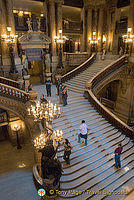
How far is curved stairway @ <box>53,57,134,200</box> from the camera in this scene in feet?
21.4

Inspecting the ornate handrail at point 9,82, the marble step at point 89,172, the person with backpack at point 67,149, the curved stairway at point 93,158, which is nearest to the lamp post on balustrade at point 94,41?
the curved stairway at point 93,158

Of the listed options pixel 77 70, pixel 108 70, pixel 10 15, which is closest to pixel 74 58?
pixel 77 70

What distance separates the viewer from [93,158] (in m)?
7.74

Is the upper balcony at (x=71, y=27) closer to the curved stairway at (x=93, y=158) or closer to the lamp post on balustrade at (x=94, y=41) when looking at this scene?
the lamp post on balustrade at (x=94, y=41)

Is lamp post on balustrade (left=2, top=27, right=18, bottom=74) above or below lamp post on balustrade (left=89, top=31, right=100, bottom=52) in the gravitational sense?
below

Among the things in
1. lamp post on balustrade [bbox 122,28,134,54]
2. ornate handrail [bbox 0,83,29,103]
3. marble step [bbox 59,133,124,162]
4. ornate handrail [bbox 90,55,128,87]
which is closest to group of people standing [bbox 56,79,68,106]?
ornate handrail [bbox 0,83,29,103]

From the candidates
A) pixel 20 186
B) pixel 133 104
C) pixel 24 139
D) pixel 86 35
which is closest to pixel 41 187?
pixel 20 186

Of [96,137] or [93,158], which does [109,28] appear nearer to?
[96,137]

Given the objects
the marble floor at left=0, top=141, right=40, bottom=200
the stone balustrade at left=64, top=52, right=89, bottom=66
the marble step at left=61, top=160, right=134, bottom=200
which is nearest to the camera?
the marble step at left=61, top=160, right=134, bottom=200

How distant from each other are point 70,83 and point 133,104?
7819 mm

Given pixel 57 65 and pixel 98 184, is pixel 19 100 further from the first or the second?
pixel 57 65

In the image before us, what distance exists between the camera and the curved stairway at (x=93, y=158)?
6520mm

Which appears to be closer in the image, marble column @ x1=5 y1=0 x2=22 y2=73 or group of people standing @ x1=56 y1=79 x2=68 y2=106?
group of people standing @ x1=56 y1=79 x2=68 y2=106

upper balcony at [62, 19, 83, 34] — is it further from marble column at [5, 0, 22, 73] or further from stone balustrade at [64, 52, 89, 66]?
marble column at [5, 0, 22, 73]
